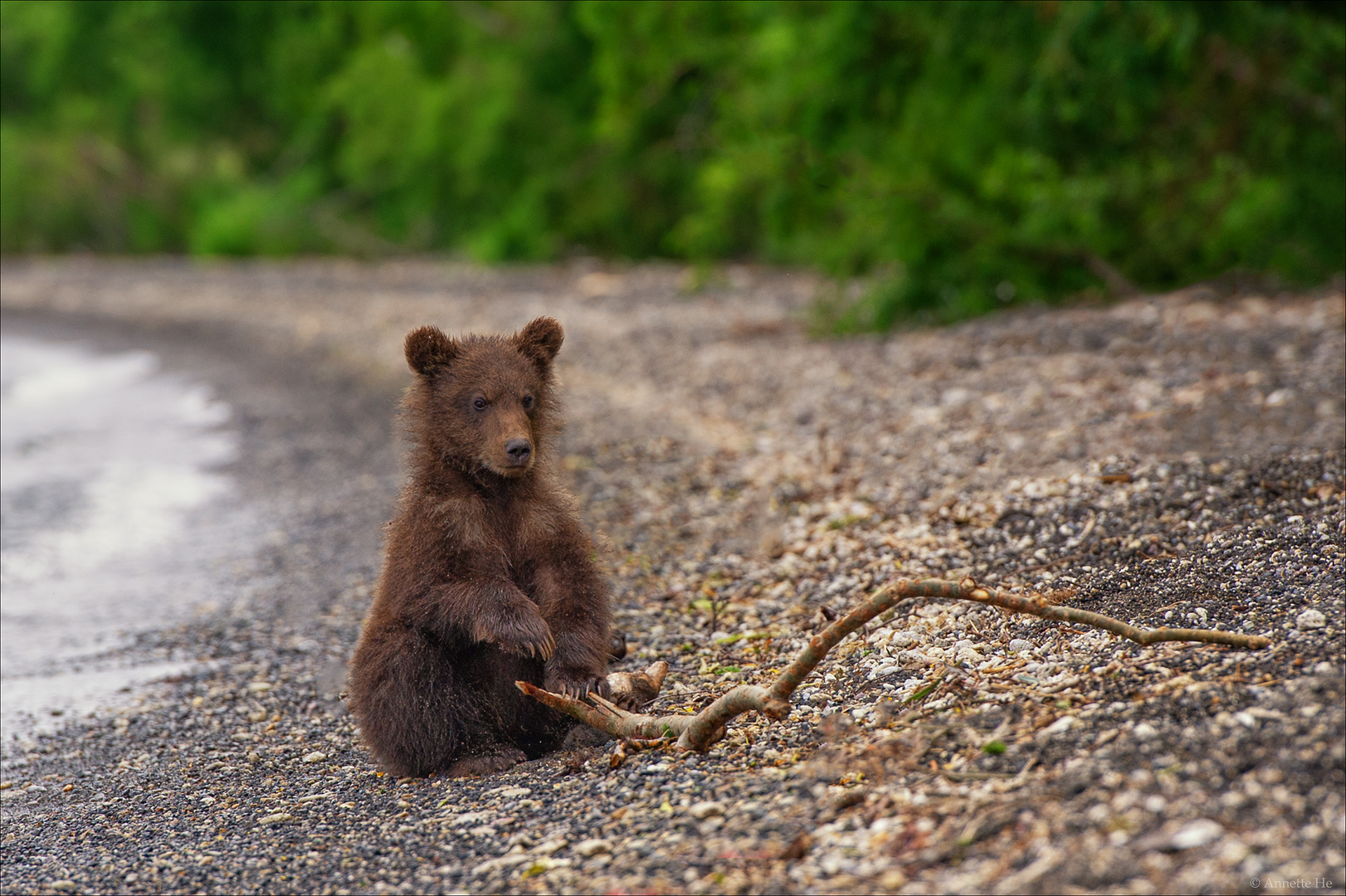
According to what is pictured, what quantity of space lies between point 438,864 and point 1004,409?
19.7 ft

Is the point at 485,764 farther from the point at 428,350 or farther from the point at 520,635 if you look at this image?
the point at 428,350

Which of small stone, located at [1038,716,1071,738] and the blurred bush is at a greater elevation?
the blurred bush

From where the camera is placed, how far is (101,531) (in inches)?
379

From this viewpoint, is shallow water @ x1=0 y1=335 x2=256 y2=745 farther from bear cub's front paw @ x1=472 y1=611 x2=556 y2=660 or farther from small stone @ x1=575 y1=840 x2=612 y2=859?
small stone @ x1=575 y1=840 x2=612 y2=859

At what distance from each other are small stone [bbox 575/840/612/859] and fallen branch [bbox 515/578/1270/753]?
2.10ft

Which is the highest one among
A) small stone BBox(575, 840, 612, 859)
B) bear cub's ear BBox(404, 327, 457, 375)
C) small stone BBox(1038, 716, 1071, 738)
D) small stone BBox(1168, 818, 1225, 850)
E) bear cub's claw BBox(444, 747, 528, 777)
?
bear cub's ear BBox(404, 327, 457, 375)

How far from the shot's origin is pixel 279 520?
367 inches

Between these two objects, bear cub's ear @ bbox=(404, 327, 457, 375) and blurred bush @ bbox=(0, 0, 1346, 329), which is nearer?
bear cub's ear @ bbox=(404, 327, 457, 375)

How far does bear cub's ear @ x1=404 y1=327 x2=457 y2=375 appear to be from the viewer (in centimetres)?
484

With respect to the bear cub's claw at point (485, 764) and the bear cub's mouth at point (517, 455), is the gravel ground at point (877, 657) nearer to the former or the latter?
the bear cub's claw at point (485, 764)

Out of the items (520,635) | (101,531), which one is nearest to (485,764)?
(520,635)

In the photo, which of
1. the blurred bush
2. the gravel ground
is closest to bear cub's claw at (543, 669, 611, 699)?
the gravel ground

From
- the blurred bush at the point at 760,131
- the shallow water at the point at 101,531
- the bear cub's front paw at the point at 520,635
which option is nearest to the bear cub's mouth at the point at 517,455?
the bear cub's front paw at the point at 520,635

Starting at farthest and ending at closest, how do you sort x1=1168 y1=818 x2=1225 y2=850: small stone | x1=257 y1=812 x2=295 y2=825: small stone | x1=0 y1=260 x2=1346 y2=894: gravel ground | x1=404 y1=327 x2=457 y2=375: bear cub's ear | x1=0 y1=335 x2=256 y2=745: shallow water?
x1=0 y1=335 x2=256 y2=745: shallow water
x1=404 y1=327 x2=457 y2=375: bear cub's ear
x1=257 y1=812 x2=295 y2=825: small stone
x1=0 y1=260 x2=1346 y2=894: gravel ground
x1=1168 y1=818 x2=1225 y2=850: small stone
